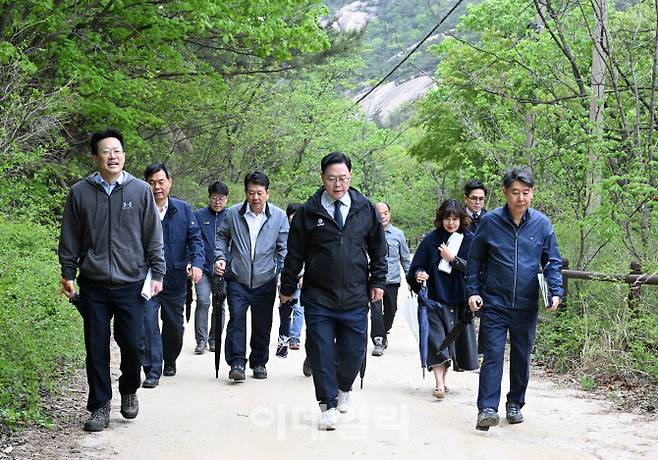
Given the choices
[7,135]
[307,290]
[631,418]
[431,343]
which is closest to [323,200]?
[307,290]

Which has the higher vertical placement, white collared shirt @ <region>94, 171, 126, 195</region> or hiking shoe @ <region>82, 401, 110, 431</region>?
white collared shirt @ <region>94, 171, 126, 195</region>

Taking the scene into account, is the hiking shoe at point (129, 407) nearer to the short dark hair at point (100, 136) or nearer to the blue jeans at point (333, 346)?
the blue jeans at point (333, 346)

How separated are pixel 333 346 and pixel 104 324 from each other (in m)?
1.67

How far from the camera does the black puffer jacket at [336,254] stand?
7133 millimetres

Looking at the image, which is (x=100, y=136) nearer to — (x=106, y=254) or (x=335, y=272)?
(x=106, y=254)

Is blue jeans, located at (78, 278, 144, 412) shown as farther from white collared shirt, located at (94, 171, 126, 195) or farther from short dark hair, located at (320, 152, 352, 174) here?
short dark hair, located at (320, 152, 352, 174)

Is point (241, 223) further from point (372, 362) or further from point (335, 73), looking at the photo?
point (335, 73)

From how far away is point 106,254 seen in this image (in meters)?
6.68

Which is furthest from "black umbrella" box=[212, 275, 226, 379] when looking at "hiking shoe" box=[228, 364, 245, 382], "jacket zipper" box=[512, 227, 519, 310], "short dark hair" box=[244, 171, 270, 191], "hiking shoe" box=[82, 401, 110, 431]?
"jacket zipper" box=[512, 227, 519, 310]

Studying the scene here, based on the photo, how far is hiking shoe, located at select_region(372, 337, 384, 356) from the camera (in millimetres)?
12002

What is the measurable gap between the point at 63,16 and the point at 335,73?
27398 mm

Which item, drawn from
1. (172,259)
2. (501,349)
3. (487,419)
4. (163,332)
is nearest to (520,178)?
(501,349)

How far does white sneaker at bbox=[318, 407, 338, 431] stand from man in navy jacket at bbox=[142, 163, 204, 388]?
2536mm

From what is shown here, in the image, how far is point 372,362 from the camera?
11367mm
